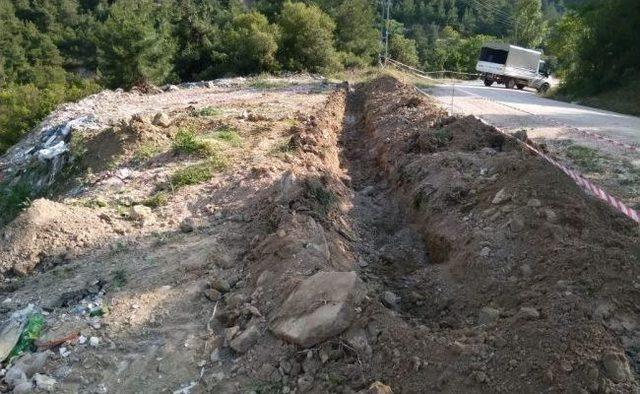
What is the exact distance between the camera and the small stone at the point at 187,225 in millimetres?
6281

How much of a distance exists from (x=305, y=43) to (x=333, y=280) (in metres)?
27.1

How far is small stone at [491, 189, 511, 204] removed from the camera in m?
5.87

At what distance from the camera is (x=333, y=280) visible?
167 inches

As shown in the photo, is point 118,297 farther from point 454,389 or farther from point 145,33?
point 145,33

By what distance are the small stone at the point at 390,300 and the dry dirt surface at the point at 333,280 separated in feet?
0.07

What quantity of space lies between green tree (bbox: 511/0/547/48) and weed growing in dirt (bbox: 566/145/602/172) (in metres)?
44.2

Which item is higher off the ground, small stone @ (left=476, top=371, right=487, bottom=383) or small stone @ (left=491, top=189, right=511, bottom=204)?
small stone @ (left=476, top=371, right=487, bottom=383)

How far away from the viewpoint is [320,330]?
390 cm

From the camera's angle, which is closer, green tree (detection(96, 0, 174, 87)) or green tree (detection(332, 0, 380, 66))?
green tree (detection(96, 0, 174, 87))

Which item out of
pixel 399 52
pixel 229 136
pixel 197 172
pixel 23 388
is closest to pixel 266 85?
pixel 229 136

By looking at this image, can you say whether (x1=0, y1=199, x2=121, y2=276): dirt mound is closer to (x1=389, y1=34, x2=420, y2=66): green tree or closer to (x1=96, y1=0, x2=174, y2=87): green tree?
(x1=96, y1=0, x2=174, y2=87): green tree

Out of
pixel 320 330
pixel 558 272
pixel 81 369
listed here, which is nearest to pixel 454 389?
pixel 320 330

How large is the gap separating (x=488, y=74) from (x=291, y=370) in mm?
30955

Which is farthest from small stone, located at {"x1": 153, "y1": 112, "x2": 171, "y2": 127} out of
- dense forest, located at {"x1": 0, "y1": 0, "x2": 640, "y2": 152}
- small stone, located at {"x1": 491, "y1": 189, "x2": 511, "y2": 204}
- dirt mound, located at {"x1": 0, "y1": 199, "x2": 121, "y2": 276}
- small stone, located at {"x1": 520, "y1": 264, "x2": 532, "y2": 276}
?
dense forest, located at {"x1": 0, "y1": 0, "x2": 640, "y2": 152}
